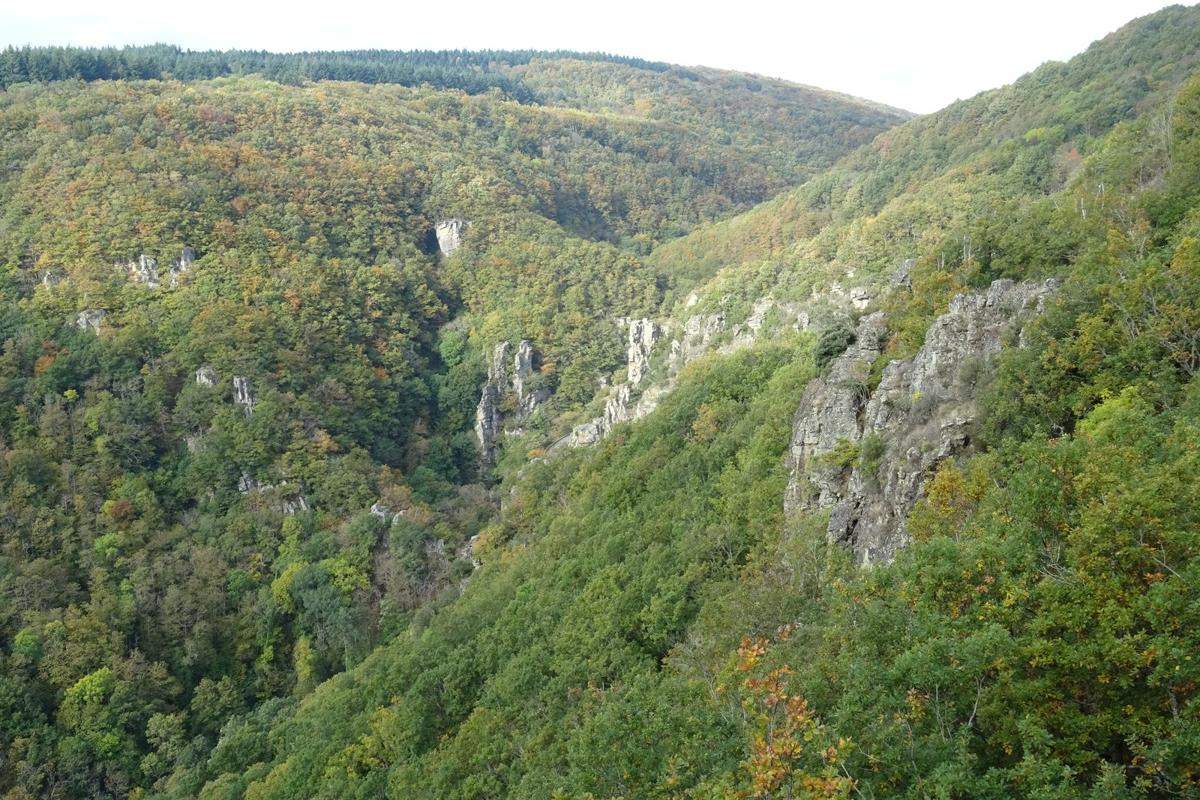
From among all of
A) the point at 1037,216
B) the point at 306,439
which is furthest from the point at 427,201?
the point at 1037,216

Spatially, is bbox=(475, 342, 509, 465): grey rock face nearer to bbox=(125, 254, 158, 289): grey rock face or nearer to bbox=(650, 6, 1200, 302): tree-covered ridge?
bbox=(650, 6, 1200, 302): tree-covered ridge

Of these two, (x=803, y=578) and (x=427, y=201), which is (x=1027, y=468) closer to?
(x=803, y=578)

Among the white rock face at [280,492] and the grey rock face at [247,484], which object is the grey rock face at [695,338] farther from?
the grey rock face at [247,484]

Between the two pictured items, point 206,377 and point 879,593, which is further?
point 206,377

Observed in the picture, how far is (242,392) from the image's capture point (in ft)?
323

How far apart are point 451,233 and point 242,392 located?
58716 millimetres

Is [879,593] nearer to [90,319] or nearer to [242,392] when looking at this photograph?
[242,392]

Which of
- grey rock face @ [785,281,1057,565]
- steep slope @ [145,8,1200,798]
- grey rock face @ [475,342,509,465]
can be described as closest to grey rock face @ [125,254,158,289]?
grey rock face @ [475,342,509,465]

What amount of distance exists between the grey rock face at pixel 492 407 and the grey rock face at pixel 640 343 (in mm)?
18830

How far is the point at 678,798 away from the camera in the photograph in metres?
16.0

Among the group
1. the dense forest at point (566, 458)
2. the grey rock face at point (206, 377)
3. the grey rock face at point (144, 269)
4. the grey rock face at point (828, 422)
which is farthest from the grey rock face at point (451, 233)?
the grey rock face at point (828, 422)

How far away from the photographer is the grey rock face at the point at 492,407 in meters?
119

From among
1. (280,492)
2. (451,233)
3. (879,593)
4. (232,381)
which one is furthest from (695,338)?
(879,593)

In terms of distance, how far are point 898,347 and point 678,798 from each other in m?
26.8
